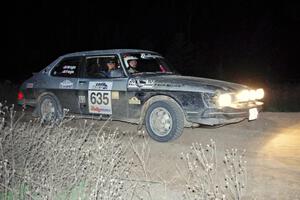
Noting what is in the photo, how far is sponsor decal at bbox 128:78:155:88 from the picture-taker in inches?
303

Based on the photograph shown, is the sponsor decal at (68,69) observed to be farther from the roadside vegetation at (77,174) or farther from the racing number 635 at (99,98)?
the roadside vegetation at (77,174)

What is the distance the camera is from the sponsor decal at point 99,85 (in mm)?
8203

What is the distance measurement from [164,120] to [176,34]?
620 inches

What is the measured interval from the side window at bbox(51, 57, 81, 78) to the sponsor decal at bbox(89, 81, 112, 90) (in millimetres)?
612

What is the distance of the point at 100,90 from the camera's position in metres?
8.33

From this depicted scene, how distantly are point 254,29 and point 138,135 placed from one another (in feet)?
59.8

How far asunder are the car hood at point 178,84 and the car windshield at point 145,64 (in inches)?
11.3

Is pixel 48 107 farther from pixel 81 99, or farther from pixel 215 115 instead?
pixel 215 115

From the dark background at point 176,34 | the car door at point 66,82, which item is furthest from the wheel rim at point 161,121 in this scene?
the dark background at point 176,34

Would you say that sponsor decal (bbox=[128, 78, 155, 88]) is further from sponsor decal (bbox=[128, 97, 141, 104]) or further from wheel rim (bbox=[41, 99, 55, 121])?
wheel rim (bbox=[41, 99, 55, 121])

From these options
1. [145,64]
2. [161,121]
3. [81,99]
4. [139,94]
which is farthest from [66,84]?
[161,121]

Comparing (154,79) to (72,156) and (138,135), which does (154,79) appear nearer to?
(138,135)

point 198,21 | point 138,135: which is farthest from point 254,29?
point 138,135

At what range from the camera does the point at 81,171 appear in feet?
15.7
